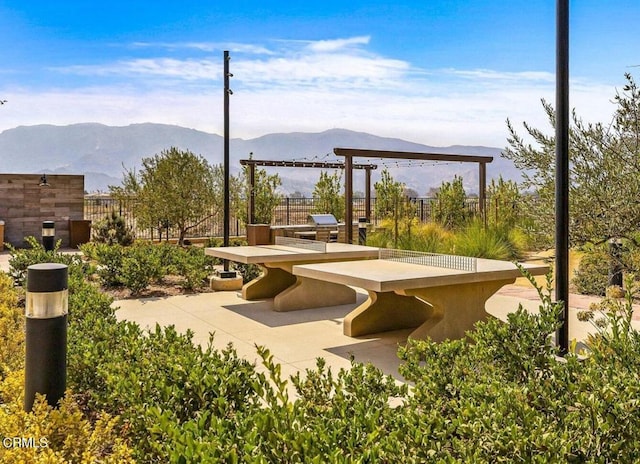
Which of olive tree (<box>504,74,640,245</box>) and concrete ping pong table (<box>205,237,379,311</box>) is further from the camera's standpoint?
concrete ping pong table (<box>205,237,379,311</box>)

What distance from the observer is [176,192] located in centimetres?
1497

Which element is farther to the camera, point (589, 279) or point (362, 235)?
point (362, 235)

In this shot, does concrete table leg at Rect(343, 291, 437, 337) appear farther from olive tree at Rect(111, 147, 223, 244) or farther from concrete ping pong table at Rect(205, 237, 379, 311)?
olive tree at Rect(111, 147, 223, 244)

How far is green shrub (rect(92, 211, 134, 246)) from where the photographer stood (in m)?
15.8

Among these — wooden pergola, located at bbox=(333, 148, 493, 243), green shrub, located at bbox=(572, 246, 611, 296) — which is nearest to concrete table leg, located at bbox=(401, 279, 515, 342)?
green shrub, located at bbox=(572, 246, 611, 296)

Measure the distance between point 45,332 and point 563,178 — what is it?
406 cm

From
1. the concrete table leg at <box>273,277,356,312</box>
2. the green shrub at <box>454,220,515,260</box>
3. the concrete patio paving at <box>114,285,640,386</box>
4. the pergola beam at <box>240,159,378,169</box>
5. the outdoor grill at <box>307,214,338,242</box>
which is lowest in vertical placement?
the concrete patio paving at <box>114,285,640,386</box>

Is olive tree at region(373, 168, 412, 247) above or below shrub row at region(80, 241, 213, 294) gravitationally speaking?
above

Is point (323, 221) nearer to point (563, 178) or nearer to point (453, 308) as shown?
point (453, 308)

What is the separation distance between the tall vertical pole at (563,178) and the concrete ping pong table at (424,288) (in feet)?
4.50

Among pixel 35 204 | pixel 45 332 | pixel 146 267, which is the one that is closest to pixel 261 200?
pixel 35 204

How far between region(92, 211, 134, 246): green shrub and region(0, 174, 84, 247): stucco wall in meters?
Answer: 2.97

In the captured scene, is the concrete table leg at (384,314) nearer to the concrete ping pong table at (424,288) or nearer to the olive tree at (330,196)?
the concrete ping pong table at (424,288)

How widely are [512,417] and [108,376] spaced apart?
231cm
